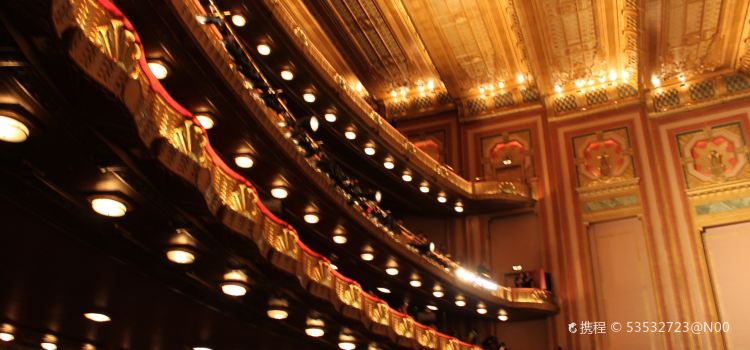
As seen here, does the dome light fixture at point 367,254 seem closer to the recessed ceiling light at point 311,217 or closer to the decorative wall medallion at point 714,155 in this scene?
the recessed ceiling light at point 311,217

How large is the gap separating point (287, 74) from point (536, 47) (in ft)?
19.0

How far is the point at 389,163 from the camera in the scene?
1162 cm

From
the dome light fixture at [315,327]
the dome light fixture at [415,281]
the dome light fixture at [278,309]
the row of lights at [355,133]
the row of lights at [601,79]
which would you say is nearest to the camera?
the dome light fixture at [278,309]

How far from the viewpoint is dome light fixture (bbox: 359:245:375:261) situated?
370 inches

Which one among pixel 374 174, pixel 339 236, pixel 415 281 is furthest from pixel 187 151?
pixel 374 174

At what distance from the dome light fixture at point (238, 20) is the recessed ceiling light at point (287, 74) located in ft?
3.46

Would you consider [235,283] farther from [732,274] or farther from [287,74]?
[732,274]

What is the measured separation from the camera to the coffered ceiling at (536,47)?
11969 mm

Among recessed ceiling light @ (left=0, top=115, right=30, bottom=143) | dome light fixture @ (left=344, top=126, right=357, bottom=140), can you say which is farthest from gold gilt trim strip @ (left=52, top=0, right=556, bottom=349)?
dome light fixture @ (left=344, top=126, right=357, bottom=140)

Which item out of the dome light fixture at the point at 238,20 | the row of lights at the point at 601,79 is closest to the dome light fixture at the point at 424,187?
the row of lights at the point at 601,79

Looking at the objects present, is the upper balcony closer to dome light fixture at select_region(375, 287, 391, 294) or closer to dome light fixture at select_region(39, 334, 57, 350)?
dome light fixture at select_region(375, 287, 391, 294)

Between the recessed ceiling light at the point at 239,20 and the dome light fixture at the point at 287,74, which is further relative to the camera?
the dome light fixture at the point at 287,74

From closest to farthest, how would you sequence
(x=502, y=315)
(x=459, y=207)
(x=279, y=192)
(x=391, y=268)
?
(x=279, y=192)
(x=391, y=268)
(x=502, y=315)
(x=459, y=207)

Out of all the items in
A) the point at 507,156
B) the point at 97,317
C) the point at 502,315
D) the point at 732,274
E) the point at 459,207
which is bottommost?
the point at 97,317
